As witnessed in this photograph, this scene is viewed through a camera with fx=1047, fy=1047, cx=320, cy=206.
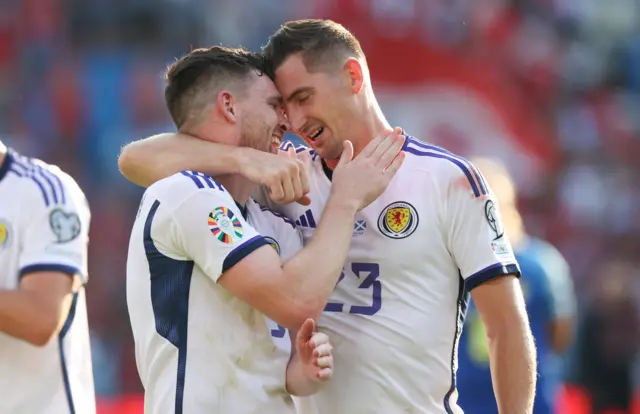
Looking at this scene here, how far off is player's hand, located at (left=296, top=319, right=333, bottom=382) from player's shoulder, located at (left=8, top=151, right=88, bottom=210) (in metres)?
0.83

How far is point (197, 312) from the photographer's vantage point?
3.33m

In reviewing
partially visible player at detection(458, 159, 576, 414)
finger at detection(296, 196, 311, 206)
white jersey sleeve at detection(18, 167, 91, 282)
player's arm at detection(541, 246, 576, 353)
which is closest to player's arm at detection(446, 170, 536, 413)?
finger at detection(296, 196, 311, 206)

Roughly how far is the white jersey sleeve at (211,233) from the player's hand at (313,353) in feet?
1.01

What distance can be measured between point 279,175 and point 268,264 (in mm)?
350

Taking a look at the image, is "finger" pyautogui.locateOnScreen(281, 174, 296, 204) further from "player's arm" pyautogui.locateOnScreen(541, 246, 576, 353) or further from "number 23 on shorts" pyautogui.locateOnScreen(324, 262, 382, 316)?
"player's arm" pyautogui.locateOnScreen(541, 246, 576, 353)

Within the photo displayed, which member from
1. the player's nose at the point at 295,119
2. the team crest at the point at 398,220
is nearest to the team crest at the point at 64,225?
the player's nose at the point at 295,119

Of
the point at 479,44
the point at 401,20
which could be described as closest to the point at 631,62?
the point at 479,44

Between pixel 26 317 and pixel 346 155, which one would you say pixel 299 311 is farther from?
pixel 26 317

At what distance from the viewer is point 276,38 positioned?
4008 millimetres

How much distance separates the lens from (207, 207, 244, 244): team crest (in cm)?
326

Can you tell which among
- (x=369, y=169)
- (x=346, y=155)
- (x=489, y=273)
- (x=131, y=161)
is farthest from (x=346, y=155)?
(x=131, y=161)

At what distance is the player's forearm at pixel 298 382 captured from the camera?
3350 mm

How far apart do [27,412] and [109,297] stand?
325 inches

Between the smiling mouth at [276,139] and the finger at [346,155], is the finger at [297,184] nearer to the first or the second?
the finger at [346,155]
